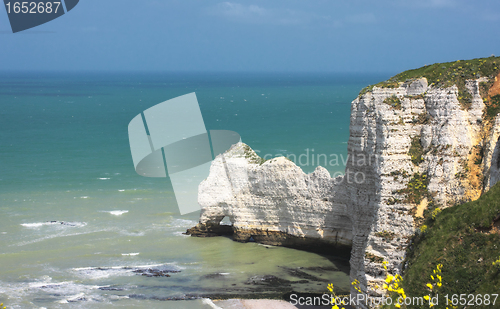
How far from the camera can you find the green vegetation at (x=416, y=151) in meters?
22.7

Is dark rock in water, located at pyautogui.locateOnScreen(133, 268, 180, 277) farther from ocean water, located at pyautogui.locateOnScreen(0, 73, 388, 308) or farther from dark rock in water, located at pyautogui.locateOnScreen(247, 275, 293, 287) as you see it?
dark rock in water, located at pyautogui.locateOnScreen(247, 275, 293, 287)

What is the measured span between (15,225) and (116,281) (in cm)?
1415

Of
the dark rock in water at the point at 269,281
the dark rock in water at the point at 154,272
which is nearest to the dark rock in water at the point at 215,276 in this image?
the dark rock in water at the point at 269,281

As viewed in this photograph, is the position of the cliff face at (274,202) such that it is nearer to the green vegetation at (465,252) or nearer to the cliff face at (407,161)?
the cliff face at (407,161)

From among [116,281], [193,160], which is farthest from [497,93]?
[193,160]

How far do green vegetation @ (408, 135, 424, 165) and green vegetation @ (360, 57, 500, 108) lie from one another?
2651 mm

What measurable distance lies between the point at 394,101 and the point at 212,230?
17.2m

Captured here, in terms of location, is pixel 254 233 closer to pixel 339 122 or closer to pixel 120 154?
pixel 120 154

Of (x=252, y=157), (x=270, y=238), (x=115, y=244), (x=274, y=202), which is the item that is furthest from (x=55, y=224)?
(x=274, y=202)

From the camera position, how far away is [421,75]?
2400cm

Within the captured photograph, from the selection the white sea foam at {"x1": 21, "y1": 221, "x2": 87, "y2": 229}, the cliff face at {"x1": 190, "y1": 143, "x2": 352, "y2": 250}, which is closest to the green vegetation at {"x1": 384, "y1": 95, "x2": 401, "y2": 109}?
the cliff face at {"x1": 190, "y1": 143, "x2": 352, "y2": 250}

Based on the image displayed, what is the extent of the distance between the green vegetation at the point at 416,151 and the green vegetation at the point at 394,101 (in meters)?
1.69

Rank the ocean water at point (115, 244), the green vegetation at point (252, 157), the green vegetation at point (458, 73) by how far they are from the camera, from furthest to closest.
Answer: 1. the green vegetation at point (252, 157)
2. the ocean water at point (115, 244)
3. the green vegetation at point (458, 73)

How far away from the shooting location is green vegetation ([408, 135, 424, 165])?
2267cm
